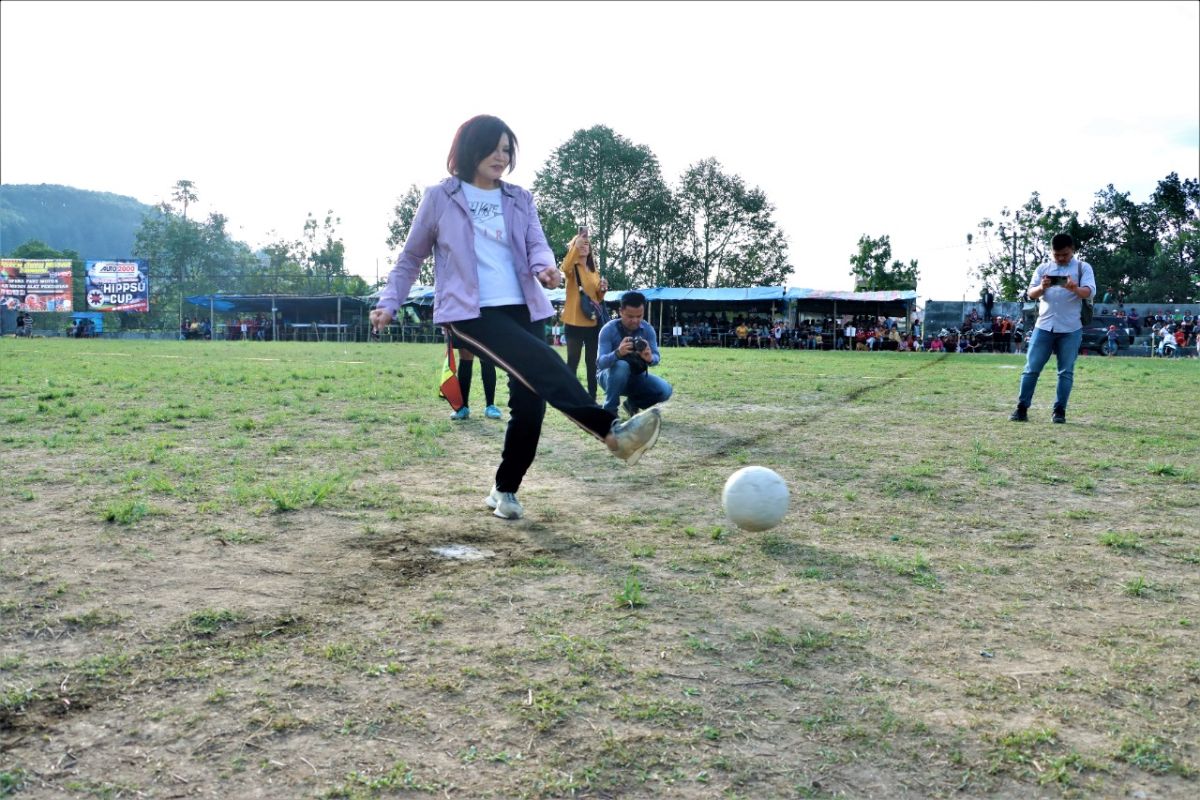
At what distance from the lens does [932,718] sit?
234 cm

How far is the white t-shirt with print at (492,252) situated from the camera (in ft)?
14.6

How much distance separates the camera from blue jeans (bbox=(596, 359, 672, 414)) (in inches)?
315

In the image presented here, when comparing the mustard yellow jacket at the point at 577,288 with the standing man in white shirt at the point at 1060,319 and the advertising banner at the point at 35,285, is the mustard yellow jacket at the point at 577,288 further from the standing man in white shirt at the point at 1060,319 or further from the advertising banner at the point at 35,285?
the advertising banner at the point at 35,285

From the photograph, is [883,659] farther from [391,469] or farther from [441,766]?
[391,469]

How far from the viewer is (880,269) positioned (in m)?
70.4

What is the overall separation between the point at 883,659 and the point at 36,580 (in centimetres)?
299

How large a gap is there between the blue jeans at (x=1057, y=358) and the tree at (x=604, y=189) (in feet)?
192

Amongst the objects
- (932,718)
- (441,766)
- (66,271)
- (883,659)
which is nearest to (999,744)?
(932,718)

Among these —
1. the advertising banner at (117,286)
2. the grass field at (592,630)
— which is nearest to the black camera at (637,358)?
the grass field at (592,630)

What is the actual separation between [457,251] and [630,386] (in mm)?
3852

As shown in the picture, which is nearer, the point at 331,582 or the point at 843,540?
the point at 331,582

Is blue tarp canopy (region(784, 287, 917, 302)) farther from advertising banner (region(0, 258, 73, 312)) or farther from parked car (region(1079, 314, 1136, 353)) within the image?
advertising banner (region(0, 258, 73, 312))

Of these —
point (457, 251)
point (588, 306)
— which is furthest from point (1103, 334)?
point (457, 251)

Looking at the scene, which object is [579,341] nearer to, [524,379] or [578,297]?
[578,297]
